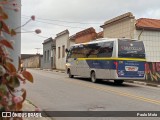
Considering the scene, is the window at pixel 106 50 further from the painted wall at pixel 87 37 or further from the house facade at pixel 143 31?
the painted wall at pixel 87 37

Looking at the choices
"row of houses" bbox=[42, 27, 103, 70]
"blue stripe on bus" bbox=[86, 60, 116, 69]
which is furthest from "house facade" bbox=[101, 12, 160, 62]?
"row of houses" bbox=[42, 27, 103, 70]

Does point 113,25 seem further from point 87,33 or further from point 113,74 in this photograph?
point 113,74

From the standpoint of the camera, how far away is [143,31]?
106 ft

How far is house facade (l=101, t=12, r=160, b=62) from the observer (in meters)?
31.9

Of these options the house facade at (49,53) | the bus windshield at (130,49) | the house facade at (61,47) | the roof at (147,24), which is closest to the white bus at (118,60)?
the bus windshield at (130,49)

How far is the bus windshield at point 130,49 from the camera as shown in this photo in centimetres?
2092

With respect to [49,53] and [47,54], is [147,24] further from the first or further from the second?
[47,54]

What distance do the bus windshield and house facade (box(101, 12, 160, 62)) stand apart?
400 inches

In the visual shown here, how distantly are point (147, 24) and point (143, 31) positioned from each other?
1219mm

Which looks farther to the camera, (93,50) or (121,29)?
(121,29)

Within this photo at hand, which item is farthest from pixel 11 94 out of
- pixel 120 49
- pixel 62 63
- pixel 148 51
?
pixel 62 63

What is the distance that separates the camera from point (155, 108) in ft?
37.5

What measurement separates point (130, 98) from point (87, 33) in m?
34.0

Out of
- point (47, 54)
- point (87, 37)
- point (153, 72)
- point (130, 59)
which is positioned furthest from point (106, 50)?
point (47, 54)
